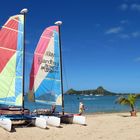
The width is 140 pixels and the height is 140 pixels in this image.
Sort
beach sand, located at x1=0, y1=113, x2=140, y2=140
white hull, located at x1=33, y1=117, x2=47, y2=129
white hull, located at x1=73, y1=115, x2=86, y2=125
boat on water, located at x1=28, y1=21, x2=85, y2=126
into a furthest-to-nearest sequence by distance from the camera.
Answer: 1. boat on water, located at x1=28, y1=21, x2=85, y2=126
2. white hull, located at x1=73, y1=115, x2=86, y2=125
3. white hull, located at x1=33, y1=117, x2=47, y2=129
4. beach sand, located at x1=0, y1=113, x2=140, y2=140

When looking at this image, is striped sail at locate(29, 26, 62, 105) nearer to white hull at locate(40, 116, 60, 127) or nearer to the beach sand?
white hull at locate(40, 116, 60, 127)

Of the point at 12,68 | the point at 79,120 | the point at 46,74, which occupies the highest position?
the point at 12,68

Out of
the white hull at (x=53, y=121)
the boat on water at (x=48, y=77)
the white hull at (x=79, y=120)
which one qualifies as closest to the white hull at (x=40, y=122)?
the white hull at (x=53, y=121)

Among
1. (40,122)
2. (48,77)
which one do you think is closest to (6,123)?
(40,122)

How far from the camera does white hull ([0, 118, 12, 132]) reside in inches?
591

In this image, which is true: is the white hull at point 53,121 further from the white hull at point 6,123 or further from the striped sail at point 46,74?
the white hull at point 6,123

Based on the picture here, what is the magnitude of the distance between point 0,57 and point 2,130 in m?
3.95

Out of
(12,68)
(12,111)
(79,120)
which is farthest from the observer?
(79,120)

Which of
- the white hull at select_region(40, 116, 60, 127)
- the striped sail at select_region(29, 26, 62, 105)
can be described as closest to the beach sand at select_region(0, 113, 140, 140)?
the white hull at select_region(40, 116, 60, 127)

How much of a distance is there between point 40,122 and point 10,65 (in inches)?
132

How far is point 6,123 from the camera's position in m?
15.2

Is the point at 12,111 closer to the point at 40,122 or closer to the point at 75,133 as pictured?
the point at 40,122

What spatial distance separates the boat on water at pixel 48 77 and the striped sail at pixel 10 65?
149 cm

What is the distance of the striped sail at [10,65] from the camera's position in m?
16.9
